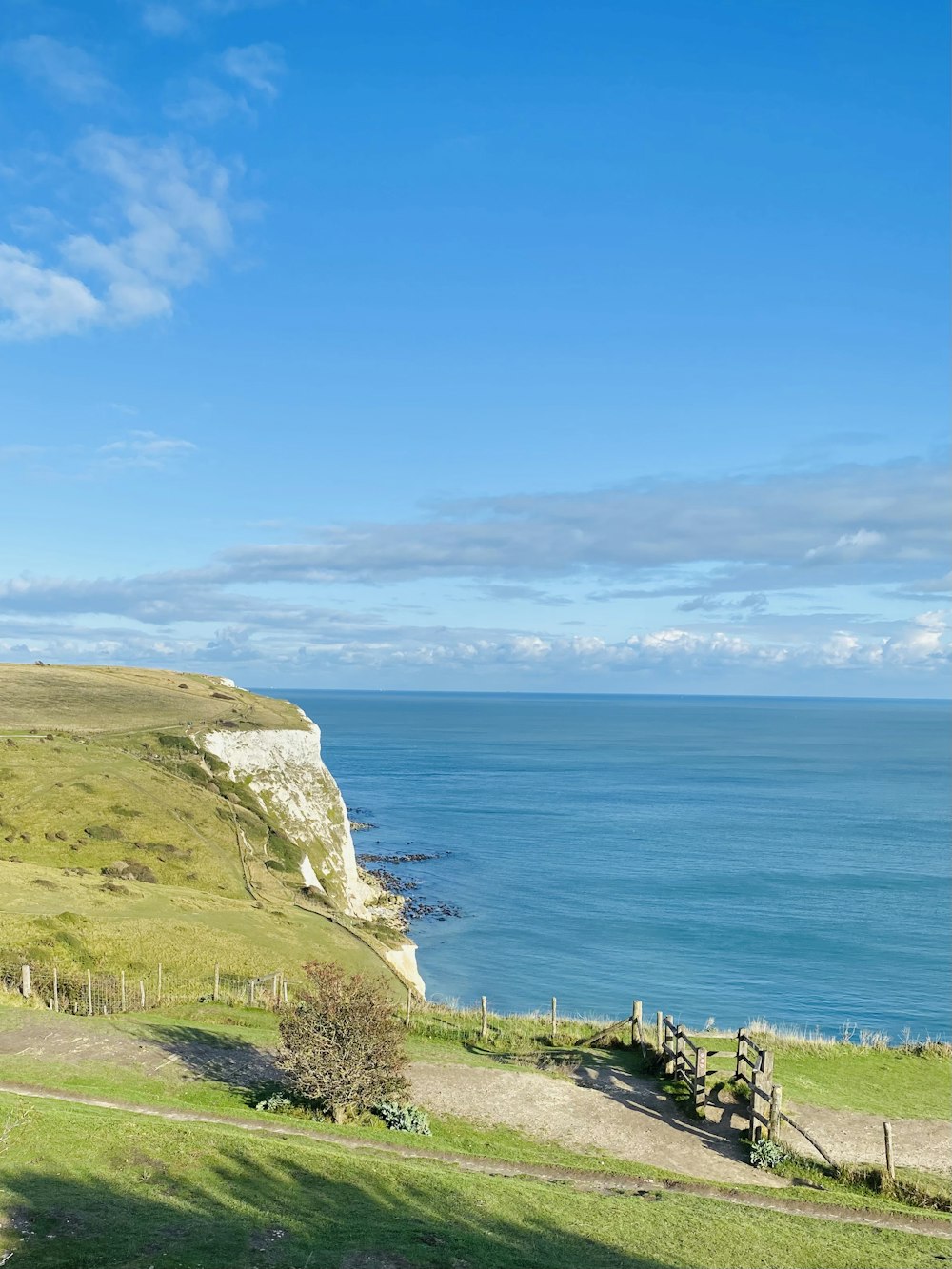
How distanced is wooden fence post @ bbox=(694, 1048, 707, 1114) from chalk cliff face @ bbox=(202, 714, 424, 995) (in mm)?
53468

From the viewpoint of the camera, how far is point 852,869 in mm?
97125

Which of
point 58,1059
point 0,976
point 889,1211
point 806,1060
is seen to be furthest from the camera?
point 0,976

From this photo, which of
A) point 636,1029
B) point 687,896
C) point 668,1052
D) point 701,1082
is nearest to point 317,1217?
point 701,1082

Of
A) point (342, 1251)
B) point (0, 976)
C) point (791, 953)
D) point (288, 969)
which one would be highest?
point (342, 1251)

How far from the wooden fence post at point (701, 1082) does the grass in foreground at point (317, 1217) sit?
682 centimetres

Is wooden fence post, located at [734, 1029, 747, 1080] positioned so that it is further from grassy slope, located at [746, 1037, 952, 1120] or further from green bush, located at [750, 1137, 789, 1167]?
green bush, located at [750, 1137, 789, 1167]

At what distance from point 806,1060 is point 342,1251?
21.8 meters

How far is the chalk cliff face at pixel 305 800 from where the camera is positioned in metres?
81.0

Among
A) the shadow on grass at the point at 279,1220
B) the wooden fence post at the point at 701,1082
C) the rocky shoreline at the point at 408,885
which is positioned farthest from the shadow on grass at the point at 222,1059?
the rocky shoreline at the point at 408,885

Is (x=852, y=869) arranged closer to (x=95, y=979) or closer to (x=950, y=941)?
(x=950, y=941)

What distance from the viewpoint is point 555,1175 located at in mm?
20312

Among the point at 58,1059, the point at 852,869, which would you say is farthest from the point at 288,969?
the point at 852,869

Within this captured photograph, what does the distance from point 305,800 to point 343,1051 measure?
228ft

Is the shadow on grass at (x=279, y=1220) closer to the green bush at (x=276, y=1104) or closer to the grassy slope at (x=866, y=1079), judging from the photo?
the green bush at (x=276, y=1104)
